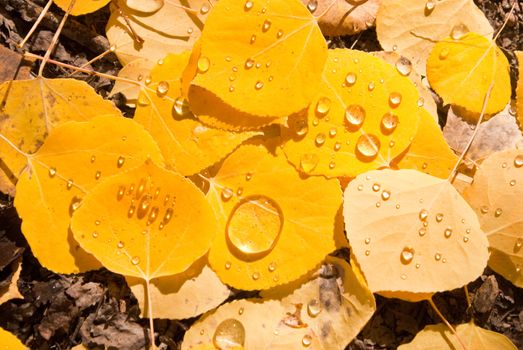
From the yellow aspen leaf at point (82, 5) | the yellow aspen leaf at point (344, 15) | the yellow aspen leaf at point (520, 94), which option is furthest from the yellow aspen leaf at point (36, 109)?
the yellow aspen leaf at point (520, 94)

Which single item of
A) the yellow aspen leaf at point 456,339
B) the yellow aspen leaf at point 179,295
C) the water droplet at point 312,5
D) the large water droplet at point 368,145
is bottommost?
the yellow aspen leaf at point 456,339

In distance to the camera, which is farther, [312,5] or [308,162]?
[312,5]

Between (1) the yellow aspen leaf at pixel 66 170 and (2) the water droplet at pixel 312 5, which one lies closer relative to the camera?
(1) the yellow aspen leaf at pixel 66 170

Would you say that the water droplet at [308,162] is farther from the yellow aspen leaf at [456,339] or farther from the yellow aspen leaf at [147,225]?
the yellow aspen leaf at [456,339]

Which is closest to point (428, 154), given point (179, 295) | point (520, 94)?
point (520, 94)

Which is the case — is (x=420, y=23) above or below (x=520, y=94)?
above

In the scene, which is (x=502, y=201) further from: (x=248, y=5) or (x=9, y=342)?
(x=9, y=342)

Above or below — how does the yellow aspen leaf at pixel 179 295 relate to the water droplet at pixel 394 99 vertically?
below
